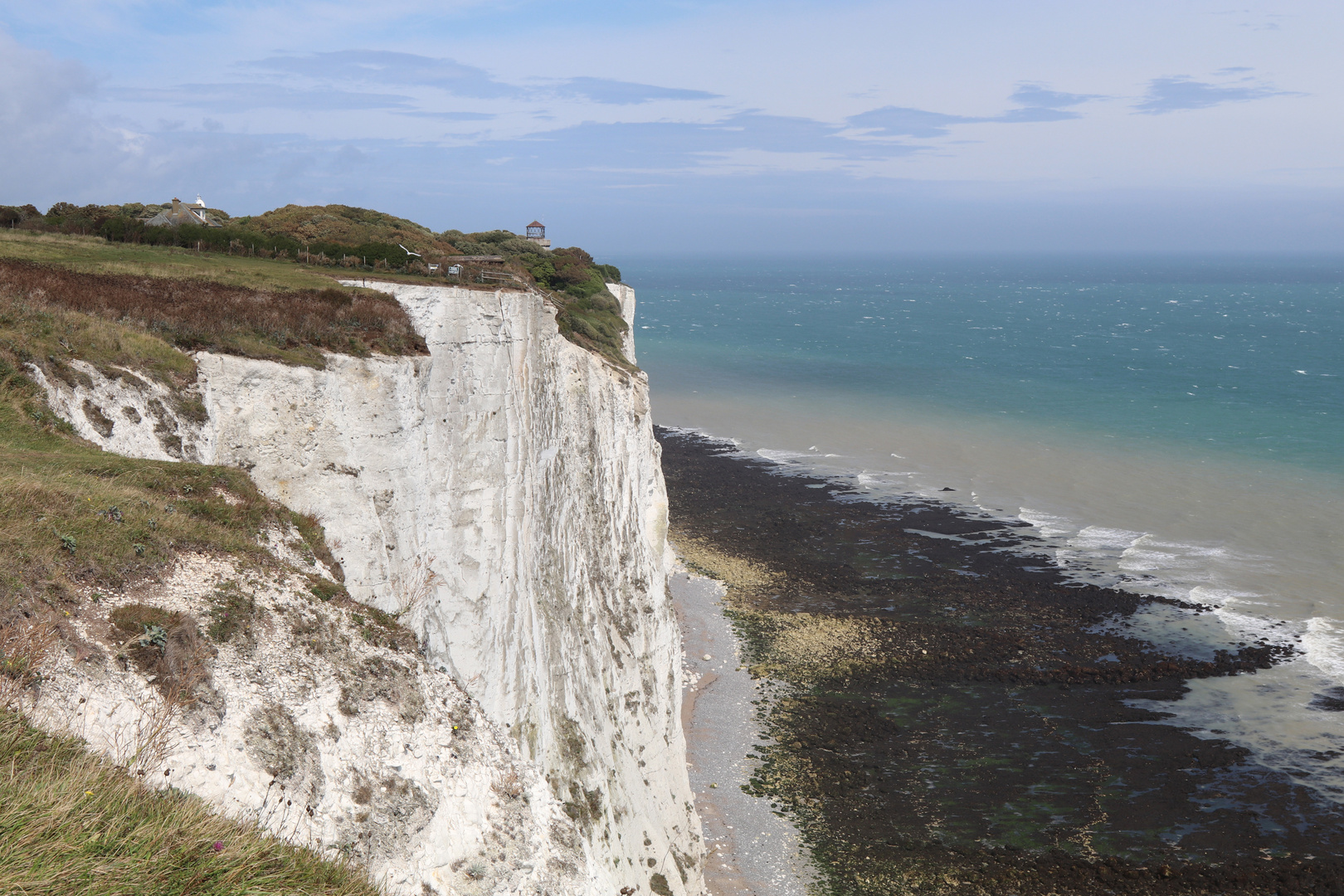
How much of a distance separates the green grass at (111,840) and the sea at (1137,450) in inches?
1486

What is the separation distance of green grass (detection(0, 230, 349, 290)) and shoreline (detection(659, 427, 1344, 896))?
2417 cm

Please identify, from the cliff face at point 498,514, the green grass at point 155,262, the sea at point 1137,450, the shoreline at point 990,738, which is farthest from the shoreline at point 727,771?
the green grass at point 155,262

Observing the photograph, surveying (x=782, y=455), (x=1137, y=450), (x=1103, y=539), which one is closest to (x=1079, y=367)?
(x=1137, y=450)

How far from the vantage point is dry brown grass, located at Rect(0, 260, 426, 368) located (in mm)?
18922

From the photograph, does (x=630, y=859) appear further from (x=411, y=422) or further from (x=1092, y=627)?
(x=1092, y=627)

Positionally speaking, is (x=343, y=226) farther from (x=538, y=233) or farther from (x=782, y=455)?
(x=782, y=455)

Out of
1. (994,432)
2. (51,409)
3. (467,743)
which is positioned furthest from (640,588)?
(994,432)

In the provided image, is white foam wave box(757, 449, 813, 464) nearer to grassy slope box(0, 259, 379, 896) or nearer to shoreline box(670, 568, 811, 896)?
shoreline box(670, 568, 811, 896)

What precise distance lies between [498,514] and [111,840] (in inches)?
575

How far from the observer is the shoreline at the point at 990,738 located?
27.8 m

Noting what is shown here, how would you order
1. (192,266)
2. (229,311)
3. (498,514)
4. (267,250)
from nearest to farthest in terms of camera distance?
(229,311) → (498,514) → (192,266) → (267,250)

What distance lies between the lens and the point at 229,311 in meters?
20.4

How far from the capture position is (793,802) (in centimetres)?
3061

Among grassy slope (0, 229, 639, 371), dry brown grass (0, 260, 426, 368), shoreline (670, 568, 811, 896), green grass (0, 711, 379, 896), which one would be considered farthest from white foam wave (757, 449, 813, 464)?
green grass (0, 711, 379, 896)
